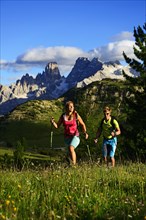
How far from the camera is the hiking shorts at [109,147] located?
14.6 meters

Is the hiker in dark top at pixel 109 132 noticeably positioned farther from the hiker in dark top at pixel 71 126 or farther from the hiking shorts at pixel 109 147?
the hiker in dark top at pixel 71 126

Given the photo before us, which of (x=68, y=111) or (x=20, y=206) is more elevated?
(x=68, y=111)

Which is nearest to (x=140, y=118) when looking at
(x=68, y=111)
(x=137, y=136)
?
(x=137, y=136)

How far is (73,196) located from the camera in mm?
6477

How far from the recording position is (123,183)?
762 cm

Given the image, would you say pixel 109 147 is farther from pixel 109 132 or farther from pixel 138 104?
pixel 138 104

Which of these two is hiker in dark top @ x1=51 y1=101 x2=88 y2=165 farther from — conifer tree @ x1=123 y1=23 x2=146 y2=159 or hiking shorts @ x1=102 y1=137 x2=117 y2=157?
conifer tree @ x1=123 y1=23 x2=146 y2=159

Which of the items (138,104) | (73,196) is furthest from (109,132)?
(138,104)

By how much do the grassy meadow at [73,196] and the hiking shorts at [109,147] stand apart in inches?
238

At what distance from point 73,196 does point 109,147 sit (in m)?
8.42

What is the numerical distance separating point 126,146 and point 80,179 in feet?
118

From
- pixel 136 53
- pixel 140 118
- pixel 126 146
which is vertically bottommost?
pixel 126 146

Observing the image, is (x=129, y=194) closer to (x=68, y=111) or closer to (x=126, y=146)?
(x=68, y=111)

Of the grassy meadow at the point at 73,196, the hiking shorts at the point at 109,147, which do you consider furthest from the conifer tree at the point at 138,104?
the grassy meadow at the point at 73,196
